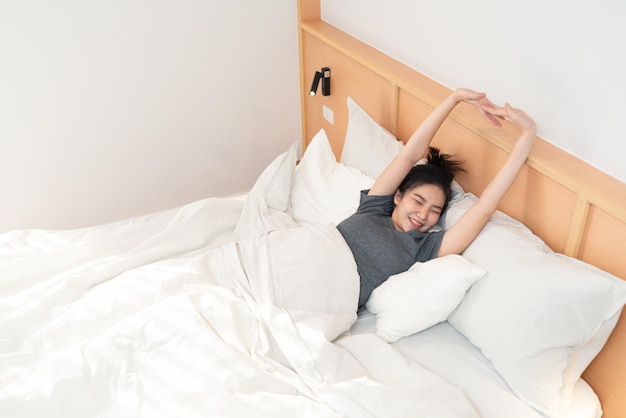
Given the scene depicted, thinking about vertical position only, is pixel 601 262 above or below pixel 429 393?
above

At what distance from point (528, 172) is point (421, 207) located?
0.30 metres

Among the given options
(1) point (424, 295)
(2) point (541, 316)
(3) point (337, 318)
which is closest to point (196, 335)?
(3) point (337, 318)

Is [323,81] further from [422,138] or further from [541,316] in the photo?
[541,316]

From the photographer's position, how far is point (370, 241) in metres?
1.67

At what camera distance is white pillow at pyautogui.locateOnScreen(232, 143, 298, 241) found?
6.07ft

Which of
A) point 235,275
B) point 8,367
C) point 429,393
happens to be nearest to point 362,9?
point 235,275

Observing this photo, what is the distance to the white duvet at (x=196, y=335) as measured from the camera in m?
1.25

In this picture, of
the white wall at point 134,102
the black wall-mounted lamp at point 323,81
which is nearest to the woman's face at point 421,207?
the black wall-mounted lamp at point 323,81

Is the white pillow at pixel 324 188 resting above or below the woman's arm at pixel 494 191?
below

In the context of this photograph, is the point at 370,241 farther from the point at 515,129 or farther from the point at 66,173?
the point at 66,173

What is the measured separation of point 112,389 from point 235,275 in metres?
0.45

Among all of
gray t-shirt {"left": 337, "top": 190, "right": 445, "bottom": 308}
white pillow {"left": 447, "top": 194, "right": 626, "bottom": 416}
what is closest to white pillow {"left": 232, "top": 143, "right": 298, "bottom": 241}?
gray t-shirt {"left": 337, "top": 190, "right": 445, "bottom": 308}

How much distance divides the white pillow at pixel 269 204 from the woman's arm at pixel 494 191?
55 cm

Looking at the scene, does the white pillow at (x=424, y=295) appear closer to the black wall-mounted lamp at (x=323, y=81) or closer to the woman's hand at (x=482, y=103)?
the woman's hand at (x=482, y=103)
